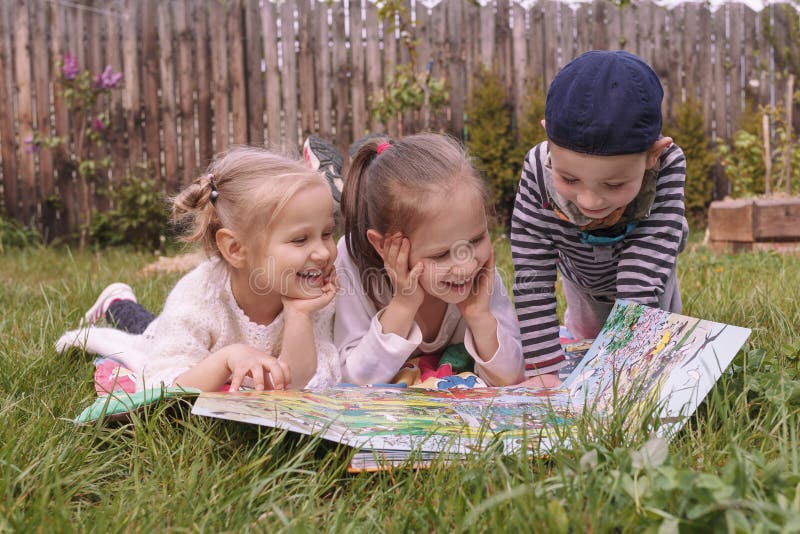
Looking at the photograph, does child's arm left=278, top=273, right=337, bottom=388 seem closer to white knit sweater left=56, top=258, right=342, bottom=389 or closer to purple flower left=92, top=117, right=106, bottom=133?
white knit sweater left=56, top=258, right=342, bottom=389

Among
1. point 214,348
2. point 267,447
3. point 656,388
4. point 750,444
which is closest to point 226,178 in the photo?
point 214,348

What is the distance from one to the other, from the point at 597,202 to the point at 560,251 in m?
0.56

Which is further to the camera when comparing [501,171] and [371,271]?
[501,171]

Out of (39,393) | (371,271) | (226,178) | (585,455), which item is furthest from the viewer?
(371,271)

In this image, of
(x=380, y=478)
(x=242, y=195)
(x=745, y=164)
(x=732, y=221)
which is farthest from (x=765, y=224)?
(x=380, y=478)

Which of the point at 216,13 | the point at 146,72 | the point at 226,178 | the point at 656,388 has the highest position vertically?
the point at 216,13

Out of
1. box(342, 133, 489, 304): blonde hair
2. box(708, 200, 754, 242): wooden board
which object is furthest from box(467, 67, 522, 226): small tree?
box(342, 133, 489, 304): blonde hair

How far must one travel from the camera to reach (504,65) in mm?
6965

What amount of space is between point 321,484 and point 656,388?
0.72 m

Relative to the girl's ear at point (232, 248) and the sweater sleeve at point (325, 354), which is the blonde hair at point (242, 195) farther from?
the sweater sleeve at point (325, 354)

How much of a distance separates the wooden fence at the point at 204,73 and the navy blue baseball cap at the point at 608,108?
495 centimetres

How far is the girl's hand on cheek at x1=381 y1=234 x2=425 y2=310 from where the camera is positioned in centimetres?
212

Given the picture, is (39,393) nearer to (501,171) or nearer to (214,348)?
(214,348)

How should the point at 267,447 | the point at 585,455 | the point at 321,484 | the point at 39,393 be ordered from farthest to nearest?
the point at 39,393
the point at 267,447
the point at 321,484
the point at 585,455
